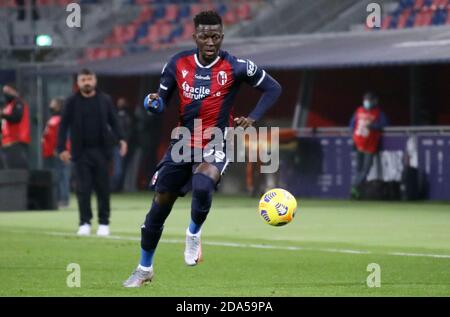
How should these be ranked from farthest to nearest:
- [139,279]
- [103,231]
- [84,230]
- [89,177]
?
[89,177], [84,230], [103,231], [139,279]

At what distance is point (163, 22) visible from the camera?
3872 cm

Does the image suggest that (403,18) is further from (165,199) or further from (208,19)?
(165,199)

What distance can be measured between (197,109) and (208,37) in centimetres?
65

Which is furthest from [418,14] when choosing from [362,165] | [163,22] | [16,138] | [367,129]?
[16,138]

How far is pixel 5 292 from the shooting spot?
1134 centimetres

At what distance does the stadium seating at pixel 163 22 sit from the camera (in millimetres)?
37406

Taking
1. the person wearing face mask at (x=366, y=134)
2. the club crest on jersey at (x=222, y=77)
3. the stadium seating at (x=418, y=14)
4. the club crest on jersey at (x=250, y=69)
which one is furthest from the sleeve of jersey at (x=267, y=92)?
the stadium seating at (x=418, y=14)

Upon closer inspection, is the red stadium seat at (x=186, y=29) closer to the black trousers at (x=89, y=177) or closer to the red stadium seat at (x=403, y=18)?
the red stadium seat at (x=403, y=18)

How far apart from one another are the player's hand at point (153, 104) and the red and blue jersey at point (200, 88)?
0.28 m

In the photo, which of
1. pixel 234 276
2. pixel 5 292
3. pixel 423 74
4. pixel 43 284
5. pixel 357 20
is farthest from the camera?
pixel 357 20

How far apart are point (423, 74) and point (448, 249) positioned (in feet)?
45.2
